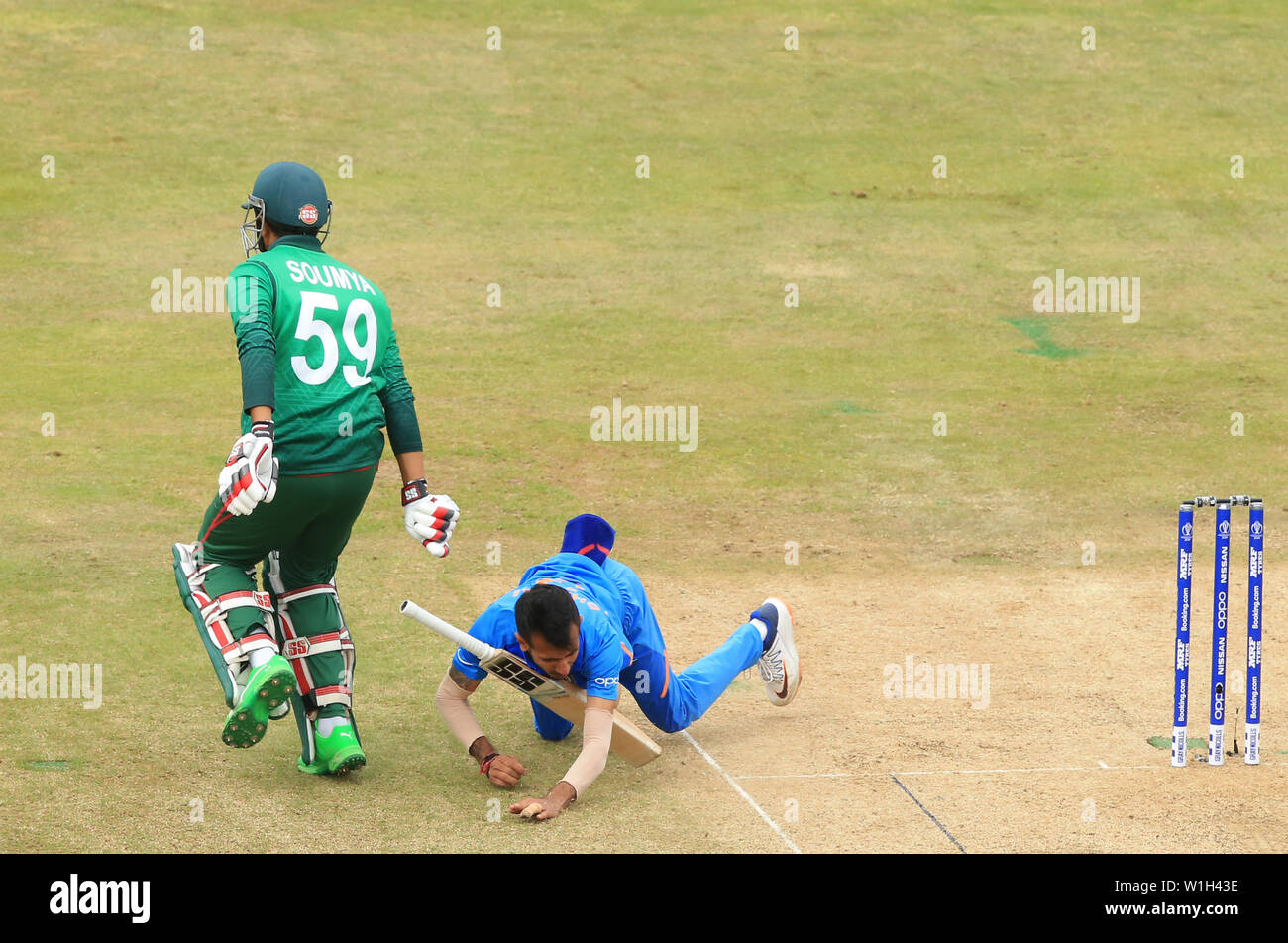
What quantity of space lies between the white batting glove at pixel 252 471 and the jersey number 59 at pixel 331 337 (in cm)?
44

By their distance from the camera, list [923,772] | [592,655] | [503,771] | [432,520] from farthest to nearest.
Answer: [923,772], [432,520], [503,771], [592,655]

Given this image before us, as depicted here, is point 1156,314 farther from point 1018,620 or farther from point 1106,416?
point 1018,620

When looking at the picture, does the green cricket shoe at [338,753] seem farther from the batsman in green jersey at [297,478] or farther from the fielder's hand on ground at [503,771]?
the fielder's hand on ground at [503,771]

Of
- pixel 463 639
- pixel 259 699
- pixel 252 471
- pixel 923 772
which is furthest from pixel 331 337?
pixel 923 772

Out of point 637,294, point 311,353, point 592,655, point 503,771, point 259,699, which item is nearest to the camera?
point 259,699

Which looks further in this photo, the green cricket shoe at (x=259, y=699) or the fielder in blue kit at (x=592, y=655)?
the fielder in blue kit at (x=592, y=655)

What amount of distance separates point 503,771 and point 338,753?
0.77m

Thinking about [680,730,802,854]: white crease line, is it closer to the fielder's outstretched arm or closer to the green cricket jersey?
the fielder's outstretched arm

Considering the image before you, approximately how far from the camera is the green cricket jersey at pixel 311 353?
6816 mm

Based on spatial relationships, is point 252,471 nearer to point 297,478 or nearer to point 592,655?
point 297,478

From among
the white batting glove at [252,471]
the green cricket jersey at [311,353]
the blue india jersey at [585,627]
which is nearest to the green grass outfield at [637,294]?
the blue india jersey at [585,627]

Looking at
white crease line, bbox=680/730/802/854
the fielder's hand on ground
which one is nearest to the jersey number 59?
the fielder's hand on ground

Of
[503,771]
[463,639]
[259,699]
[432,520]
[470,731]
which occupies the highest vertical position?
[432,520]

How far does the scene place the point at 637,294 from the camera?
1747 centimetres
